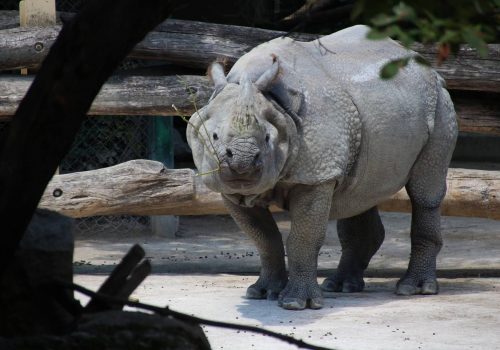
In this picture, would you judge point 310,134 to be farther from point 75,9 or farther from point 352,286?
point 75,9

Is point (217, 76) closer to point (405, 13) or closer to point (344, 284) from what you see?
point (344, 284)

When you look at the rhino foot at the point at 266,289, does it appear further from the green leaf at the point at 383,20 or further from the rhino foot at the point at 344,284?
the green leaf at the point at 383,20

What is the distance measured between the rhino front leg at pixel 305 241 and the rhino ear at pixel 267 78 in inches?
28.0

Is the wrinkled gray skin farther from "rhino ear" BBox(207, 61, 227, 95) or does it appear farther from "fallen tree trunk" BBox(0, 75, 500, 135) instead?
"fallen tree trunk" BBox(0, 75, 500, 135)

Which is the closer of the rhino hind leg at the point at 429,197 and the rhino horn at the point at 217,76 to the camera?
the rhino horn at the point at 217,76

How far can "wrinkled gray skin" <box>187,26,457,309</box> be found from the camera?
7117 millimetres

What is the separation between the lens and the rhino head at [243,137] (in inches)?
273

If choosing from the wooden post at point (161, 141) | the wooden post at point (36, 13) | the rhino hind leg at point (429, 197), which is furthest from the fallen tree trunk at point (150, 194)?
the wooden post at point (161, 141)

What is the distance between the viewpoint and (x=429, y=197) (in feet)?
27.3

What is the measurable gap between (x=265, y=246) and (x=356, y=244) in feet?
3.34

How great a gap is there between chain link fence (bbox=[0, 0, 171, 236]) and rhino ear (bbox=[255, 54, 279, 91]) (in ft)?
14.7

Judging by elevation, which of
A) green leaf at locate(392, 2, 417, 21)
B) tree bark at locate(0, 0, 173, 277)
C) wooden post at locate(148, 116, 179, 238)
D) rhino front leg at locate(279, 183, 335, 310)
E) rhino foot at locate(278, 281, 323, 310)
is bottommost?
wooden post at locate(148, 116, 179, 238)

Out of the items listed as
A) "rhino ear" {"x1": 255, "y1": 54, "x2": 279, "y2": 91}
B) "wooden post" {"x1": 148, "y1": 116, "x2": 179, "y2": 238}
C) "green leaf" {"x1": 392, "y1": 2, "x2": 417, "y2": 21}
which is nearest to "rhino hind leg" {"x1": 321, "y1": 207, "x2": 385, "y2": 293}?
"rhino ear" {"x1": 255, "y1": 54, "x2": 279, "y2": 91}

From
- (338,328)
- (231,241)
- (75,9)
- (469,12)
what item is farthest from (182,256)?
(469,12)
